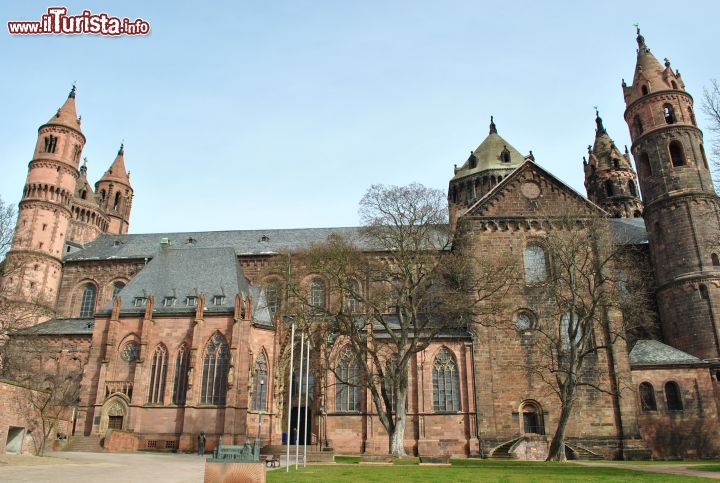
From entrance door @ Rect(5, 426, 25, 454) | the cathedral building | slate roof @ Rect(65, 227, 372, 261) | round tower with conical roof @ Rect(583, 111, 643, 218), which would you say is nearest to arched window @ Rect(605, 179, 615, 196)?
round tower with conical roof @ Rect(583, 111, 643, 218)

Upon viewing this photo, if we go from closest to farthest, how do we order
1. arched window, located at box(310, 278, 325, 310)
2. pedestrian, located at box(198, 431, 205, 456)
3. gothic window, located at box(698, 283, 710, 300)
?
1. pedestrian, located at box(198, 431, 205, 456)
2. gothic window, located at box(698, 283, 710, 300)
3. arched window, located at box(310, 278, 325, 310)

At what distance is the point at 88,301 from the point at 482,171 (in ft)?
128

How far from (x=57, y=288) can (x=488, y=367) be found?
125 feet

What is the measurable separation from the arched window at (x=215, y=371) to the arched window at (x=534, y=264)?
2186cm

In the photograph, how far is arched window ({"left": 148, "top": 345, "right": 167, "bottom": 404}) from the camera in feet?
126

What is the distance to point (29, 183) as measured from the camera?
2128 inches

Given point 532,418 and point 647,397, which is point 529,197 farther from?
point 647,397

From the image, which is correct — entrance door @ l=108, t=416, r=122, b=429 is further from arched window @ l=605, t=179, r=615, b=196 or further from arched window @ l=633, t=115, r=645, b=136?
arched window @ l=605, t=179, r=615, b=196

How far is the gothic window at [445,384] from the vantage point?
38.3 m

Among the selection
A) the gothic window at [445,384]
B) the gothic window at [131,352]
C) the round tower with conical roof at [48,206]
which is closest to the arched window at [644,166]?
the gothic window at [445,384]

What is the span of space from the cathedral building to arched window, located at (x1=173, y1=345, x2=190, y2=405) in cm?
9

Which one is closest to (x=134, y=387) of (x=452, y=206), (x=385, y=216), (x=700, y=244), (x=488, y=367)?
(x=385, y=216)

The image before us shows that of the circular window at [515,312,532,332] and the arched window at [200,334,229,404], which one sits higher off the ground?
the circular window at [515,312,532,332]

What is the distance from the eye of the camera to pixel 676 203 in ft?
140
